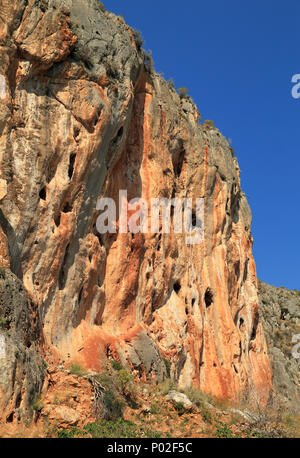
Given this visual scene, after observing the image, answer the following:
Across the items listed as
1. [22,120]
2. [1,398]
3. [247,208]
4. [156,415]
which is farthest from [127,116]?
[247,208]

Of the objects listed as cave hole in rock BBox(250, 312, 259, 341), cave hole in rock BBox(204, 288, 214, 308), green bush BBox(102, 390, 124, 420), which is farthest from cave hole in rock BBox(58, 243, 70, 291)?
cave hole in rock BBox(250, 312, 259, 341)

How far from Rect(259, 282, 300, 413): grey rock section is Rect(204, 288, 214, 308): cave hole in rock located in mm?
7644

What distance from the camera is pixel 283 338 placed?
41.9 meters

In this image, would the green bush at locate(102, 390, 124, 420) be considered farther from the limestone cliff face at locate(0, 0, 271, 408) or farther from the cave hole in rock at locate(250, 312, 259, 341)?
the cave hole in rock at locate(250, 312, 259, 341)

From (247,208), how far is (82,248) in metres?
19.3

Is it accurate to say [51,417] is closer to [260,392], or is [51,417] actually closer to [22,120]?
[22,120]

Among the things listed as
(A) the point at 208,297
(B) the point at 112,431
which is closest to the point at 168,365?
(A) the point at 208,297

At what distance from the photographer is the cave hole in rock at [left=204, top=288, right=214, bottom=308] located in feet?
87.4

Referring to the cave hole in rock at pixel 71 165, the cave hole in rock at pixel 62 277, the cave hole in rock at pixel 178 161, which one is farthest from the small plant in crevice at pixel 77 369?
the cave hole in rock at pixel 178 161

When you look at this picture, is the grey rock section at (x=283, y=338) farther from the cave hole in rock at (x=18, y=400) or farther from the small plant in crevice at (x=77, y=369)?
the cave hole in rock at (x=18, y=400)

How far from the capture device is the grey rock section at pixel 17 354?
11094mm

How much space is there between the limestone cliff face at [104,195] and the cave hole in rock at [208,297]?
0.05 meters

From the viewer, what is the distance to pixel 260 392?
93.5 feet

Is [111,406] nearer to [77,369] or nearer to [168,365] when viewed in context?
[77,369]
